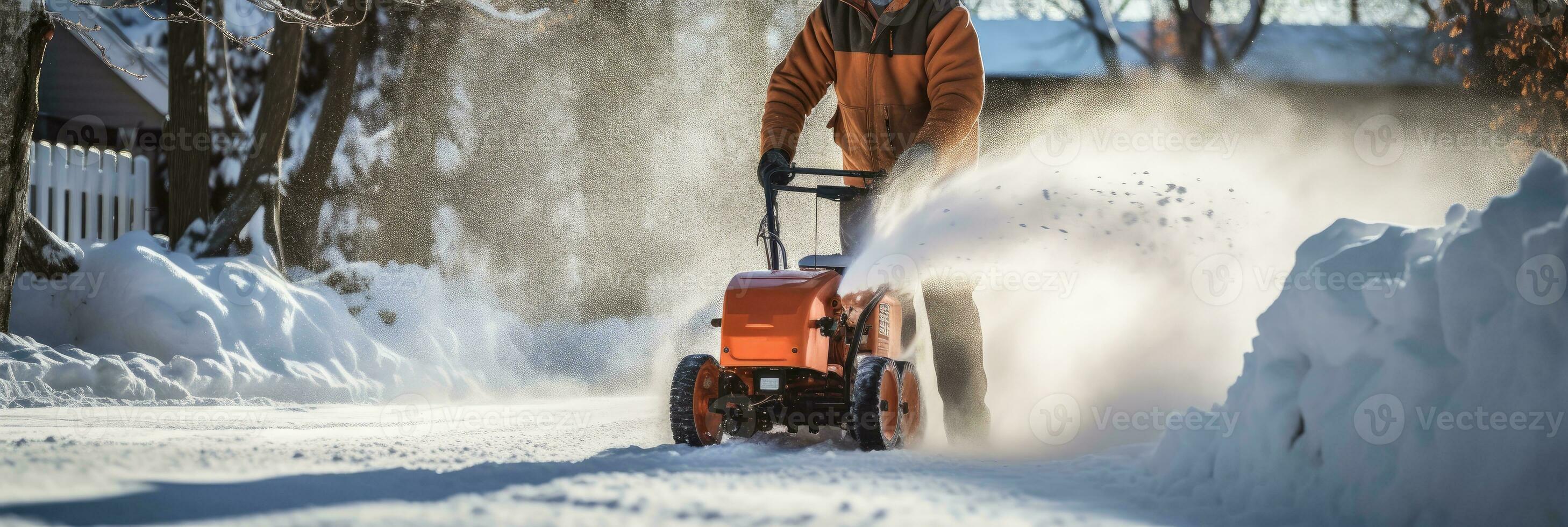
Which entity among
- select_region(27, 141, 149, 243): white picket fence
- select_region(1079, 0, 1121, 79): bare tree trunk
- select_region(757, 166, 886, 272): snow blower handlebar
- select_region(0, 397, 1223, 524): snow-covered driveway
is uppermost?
select_region(1079, 0, 1121, 79): bare tree trunk

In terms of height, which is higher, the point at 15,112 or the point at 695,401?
the point at 15,112

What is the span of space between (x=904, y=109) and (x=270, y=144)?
6.39 meters

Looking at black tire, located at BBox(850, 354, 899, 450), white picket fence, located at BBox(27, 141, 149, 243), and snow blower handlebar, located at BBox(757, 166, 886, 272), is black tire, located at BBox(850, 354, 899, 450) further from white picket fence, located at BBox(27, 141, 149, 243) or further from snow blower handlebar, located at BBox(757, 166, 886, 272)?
white picket fence, located at BBox(27, 141, 149, 243)

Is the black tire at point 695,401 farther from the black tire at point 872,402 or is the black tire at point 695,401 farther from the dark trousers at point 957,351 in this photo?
the dark trousers at point 957,351

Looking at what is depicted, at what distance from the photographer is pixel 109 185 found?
10.2 meters

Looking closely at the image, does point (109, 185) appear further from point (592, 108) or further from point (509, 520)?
point (509, 520)

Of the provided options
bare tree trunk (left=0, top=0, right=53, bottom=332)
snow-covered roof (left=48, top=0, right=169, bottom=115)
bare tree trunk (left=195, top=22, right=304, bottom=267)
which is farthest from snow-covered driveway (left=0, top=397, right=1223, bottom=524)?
snow-covered roof (left=48, top=0, right=169, bottom=115)

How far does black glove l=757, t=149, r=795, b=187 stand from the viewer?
14.5 feet

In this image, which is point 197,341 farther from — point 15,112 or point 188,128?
point 188,128

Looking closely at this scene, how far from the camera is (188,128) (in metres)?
9.08

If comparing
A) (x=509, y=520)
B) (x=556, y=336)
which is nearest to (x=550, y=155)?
(x=556, y=336)

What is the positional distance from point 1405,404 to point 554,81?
44.8ft

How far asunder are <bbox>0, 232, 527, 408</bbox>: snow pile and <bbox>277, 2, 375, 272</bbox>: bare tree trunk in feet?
3.36

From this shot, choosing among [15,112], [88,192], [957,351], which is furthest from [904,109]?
[88,192]
